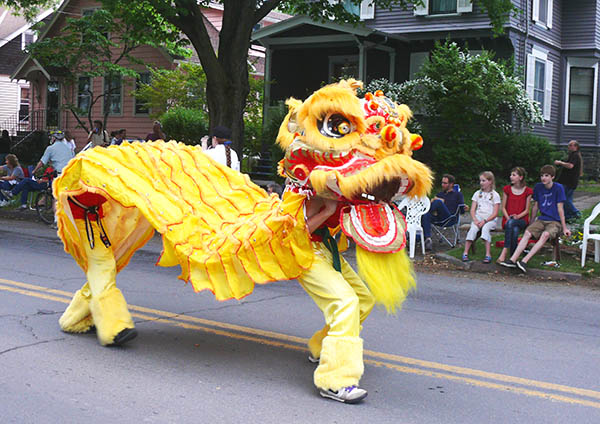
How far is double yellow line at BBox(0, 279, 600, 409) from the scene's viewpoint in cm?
485

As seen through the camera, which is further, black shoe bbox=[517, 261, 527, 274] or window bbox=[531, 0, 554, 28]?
window bbox=[531, 0, 554, 28]

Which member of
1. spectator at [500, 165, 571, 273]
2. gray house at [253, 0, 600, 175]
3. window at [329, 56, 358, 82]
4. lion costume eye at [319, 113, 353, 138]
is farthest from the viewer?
window at [329, 56, 358, 82]

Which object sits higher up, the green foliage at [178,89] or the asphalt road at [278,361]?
the green foliage at [178,89]

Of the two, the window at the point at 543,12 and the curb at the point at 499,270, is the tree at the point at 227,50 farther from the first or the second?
the window at the point at 543,12

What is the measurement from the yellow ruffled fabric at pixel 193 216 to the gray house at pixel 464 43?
17.5m

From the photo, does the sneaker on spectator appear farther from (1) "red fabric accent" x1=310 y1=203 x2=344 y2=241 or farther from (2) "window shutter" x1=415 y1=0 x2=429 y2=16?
(2) "window shutter" x1=415 y1=0 x2=429 y2=16

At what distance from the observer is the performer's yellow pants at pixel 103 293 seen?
5.52 meters

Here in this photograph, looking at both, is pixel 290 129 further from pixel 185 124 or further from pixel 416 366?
pixel 185 124

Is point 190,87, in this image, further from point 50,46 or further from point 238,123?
point 238,123

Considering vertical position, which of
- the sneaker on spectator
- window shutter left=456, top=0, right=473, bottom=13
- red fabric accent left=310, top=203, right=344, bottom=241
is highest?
window shutter left=456, top=0, right=473, bottom=13

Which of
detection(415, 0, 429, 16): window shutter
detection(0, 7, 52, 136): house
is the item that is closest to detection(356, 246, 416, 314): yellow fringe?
detection(415, 0, 429, 16): window shutter

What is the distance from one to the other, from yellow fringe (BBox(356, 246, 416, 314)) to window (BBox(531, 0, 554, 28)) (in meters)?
20.9

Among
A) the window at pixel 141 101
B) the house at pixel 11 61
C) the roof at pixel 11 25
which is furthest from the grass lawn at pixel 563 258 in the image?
the roof at pixel 11 25

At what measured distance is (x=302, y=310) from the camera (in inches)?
286
